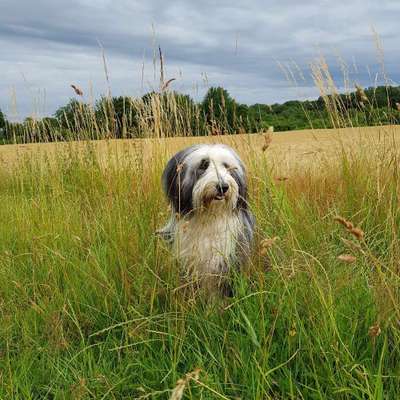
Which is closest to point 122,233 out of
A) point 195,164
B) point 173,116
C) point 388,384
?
point 195,164

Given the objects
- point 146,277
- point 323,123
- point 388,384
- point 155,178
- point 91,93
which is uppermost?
point 91,93

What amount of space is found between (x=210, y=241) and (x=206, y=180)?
0.39 metres

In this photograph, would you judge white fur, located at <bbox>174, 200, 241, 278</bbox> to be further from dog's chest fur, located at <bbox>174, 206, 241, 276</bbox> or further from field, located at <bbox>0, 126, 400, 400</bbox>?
field, located at <bbox>0, 126, 400, 400</bbox>

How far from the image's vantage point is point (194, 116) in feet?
20.4

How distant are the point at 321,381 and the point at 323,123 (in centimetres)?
345

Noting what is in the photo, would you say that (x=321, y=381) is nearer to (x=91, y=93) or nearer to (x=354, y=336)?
(x=354, y=336)

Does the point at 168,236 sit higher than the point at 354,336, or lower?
higher

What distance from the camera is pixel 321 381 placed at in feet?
6.25

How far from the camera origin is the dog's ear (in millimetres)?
3188

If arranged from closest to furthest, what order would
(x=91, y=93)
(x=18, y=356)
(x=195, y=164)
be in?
(x=18, y=356) → (x=195, y=164) → (x=91, y=93)

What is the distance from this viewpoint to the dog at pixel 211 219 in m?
3.00

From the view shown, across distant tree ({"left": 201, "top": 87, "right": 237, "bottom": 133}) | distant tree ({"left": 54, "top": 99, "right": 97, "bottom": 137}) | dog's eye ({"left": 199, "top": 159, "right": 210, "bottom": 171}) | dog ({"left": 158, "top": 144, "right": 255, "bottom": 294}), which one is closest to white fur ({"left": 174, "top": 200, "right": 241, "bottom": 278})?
dog ({"left": 158, "top": 144, "right": 255, "bottom": 294})

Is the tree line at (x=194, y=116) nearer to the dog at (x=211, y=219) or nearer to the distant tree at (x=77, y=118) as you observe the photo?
the distant tree at (x=77, y=118)

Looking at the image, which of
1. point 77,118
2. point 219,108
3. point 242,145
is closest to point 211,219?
point 242,145
